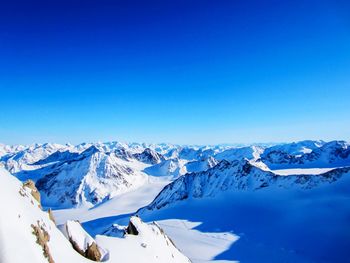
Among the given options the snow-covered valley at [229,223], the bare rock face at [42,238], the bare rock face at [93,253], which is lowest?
the snow-covered valley at [229,223]

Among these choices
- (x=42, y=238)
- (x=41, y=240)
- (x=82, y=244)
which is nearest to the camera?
(x=41, y=240)

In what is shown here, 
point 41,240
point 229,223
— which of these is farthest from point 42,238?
point 229,223

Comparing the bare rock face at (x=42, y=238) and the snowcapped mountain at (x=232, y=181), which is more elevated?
the bare rock face at (x=42, y=238)

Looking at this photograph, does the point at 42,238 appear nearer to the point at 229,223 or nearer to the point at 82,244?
the point at 82,244

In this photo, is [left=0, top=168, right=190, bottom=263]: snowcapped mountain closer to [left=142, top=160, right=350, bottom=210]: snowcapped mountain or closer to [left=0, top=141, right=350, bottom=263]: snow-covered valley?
[left=0, top=141, right=350, bottom=263]: snow-covered valley

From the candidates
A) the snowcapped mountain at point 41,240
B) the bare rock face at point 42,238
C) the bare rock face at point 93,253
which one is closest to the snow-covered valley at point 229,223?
the snowcapped mountain at point 41,240

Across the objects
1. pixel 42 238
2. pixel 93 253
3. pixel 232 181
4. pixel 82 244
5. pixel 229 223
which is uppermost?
pixel 42 238

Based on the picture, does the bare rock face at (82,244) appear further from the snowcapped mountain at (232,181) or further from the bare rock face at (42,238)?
the snowcapped mountain at (232,181)

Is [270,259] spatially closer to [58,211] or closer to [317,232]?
[317,232]

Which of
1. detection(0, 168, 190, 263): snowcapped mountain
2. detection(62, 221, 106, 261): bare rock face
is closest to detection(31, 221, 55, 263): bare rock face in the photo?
detection(0, 168, 190, 263): snowcapped mountain

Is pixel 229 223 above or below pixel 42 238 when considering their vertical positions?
below

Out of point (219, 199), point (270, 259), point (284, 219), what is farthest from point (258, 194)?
point (270, 259)
